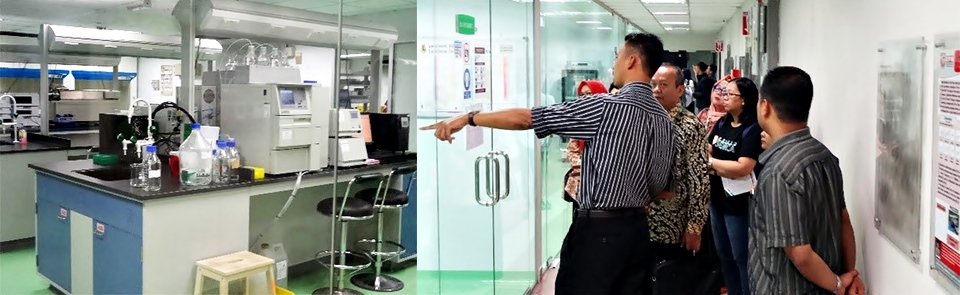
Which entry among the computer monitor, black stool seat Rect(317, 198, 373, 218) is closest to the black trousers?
black stool seat Rect(317, 198, 373, 218)

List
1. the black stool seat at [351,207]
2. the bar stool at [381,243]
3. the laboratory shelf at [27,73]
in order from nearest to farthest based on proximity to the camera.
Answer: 1. the laboratory shelf at [27,73]
2. the black stool seat at [351,207]
3. the bar stool at [381,243]

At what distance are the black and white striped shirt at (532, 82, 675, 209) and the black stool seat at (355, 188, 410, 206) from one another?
2273 mm

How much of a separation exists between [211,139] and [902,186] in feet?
10.3

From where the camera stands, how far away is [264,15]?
4.11 metres

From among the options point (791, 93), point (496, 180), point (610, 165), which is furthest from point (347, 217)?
point (791, 93)

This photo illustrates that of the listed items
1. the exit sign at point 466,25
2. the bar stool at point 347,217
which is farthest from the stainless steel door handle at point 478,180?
the bar stool at point 347,217

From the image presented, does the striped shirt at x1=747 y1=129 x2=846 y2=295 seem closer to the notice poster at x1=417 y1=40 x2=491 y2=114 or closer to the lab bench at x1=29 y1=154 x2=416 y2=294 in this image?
the notice poster at x1=417 y1=40 x2=491 y2=114

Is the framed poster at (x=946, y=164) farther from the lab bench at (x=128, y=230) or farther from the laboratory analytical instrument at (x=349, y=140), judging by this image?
the laboratory analytical instrument at (x=349, y=140)

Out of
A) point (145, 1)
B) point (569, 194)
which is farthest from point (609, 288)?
point (145, 1)

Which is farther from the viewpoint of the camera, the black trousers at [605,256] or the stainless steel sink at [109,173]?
the stainless steel sink at [109,173]

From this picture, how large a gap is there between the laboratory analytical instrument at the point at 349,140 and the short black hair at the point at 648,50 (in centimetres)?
226

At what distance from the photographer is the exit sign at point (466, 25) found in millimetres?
3332

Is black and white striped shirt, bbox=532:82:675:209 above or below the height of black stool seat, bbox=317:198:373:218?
above

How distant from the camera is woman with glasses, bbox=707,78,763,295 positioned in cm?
288
